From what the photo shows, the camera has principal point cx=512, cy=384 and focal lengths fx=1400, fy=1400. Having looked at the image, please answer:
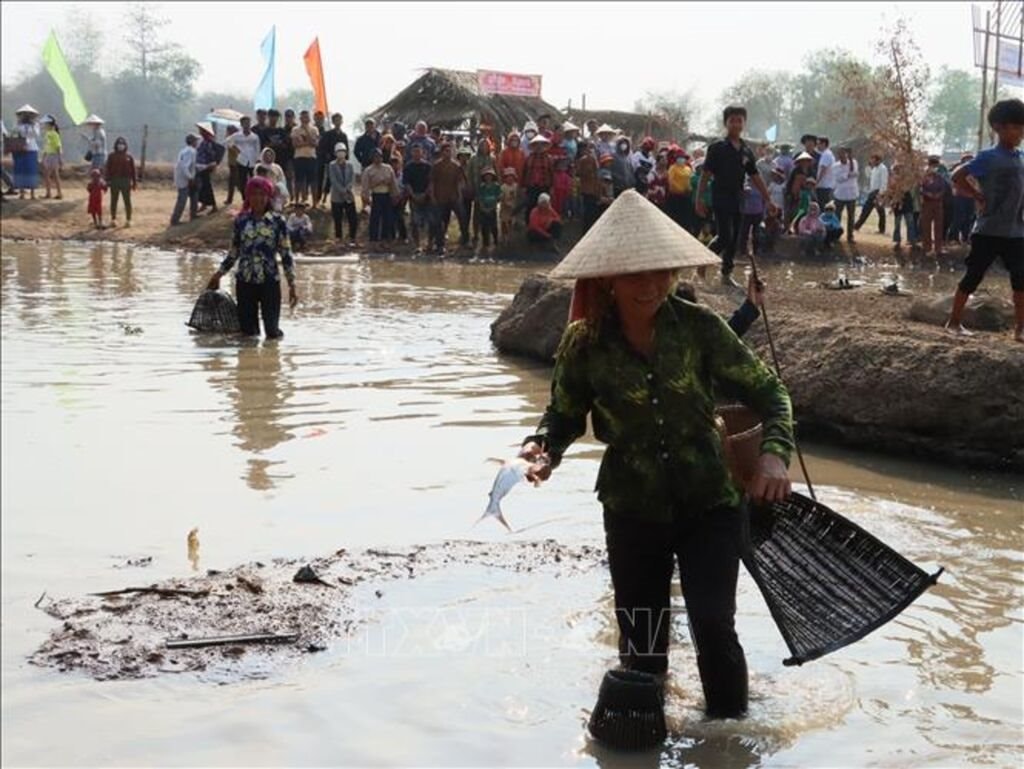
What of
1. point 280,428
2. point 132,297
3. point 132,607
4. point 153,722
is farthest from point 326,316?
point 153,722

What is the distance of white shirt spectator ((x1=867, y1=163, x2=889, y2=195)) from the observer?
22.7 metres

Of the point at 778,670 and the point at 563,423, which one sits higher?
the point at 563,423

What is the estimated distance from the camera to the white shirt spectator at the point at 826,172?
70.5 ft

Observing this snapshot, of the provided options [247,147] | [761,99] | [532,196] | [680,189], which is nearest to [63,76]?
[247,147]

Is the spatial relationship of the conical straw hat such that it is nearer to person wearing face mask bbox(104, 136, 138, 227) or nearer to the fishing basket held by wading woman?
the fishing basket held by wading woman

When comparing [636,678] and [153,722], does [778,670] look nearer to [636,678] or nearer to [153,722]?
[636,678]

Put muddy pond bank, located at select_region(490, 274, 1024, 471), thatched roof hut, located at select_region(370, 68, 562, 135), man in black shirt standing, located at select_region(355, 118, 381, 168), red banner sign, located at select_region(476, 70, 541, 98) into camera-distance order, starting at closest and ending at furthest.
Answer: muddy pond bank, located at select_region(490, 274, 1024, 471) → man in black shirt standing, located at select_region(355, 118, 381, 168) → thatched roof hut, located at select_region(370, 68, 562, 135) → red banner sign, located at select_region(476, 70, 541, 98)

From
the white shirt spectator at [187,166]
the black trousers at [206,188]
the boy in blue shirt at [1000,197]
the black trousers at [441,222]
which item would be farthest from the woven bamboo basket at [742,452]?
the black trousers at [206,188]

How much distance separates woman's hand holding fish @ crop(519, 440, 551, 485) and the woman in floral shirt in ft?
24.7

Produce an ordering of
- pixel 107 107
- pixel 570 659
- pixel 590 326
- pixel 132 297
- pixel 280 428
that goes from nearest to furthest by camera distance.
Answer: pixel 590 326 < pixel 570 659 < pixel 280 428 < pixel 132 297 < pixel 107 107

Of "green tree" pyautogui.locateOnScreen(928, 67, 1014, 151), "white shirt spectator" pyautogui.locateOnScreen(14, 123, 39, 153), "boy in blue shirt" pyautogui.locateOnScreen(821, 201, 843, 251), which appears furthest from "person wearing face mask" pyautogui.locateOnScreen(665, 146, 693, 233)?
"green tree" pyautogui.locateOnScreen(928, 67, 1014, 151)

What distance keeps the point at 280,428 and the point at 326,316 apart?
5.88 m

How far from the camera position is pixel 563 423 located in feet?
14.0

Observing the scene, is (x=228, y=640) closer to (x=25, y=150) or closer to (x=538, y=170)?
(x=538, y=170)
